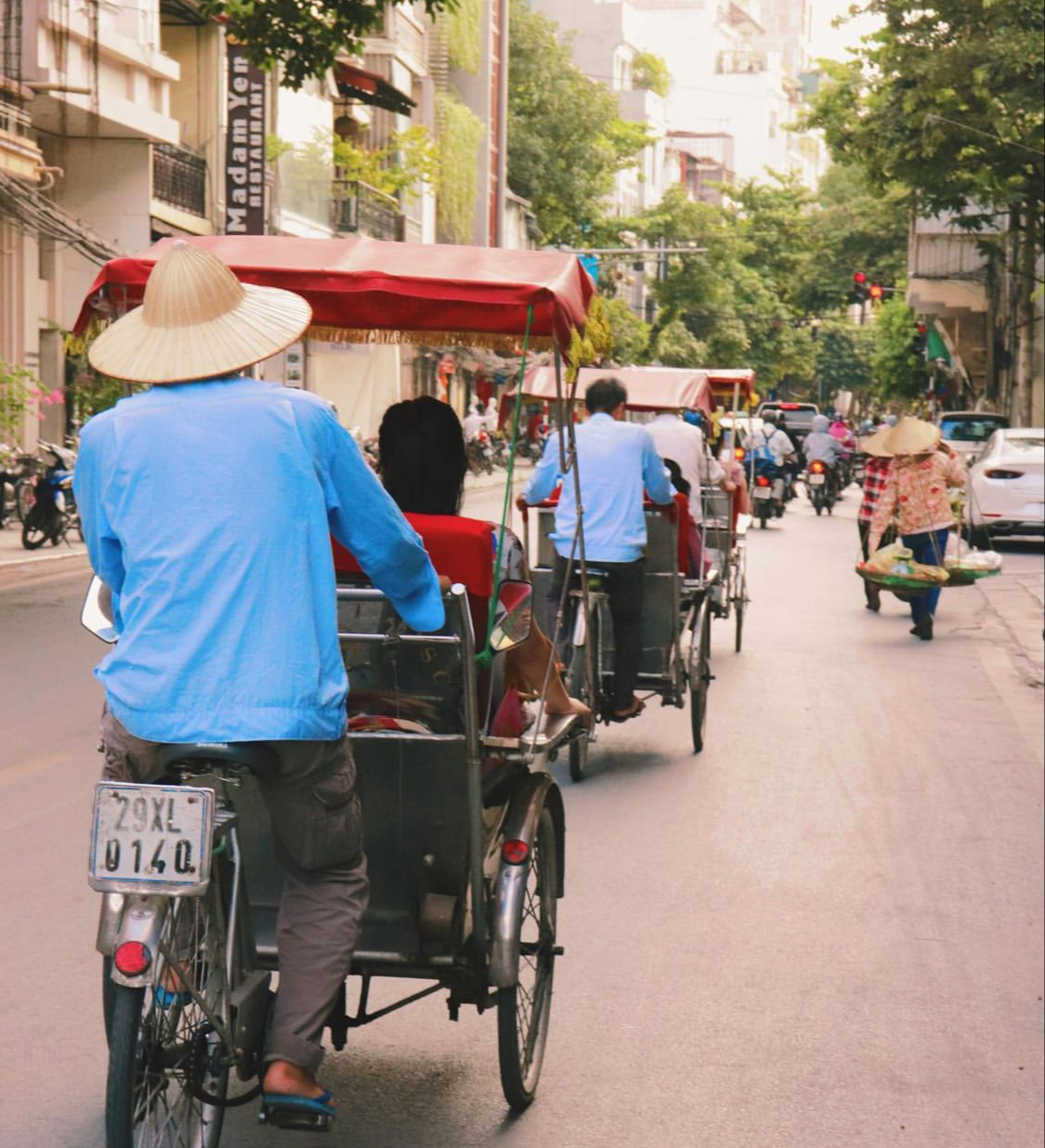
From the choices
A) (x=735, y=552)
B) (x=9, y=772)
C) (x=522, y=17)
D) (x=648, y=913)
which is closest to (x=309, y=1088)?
(x=648, y=913)

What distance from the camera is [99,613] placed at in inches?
168

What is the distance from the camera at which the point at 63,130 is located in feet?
96.4

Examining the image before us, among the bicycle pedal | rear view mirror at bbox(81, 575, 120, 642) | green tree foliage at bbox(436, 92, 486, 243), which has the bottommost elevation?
the bicycle pedal

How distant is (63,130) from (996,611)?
1701cm

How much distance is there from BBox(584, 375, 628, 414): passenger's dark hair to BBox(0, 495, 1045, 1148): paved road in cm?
175

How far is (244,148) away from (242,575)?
29.0 m

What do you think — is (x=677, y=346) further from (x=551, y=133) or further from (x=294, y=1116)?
(x=294, y=1116)

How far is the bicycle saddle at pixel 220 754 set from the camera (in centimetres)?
359

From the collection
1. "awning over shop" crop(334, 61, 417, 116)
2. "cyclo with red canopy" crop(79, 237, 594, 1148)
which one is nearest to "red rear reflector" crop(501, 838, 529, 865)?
"cyclo with red canopy" crop(79, 237, 594, 1148)

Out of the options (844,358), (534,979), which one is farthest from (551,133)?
(534,979)

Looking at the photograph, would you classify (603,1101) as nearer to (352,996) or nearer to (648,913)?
(352,996)

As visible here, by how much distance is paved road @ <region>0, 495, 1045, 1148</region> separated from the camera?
4.82 meters

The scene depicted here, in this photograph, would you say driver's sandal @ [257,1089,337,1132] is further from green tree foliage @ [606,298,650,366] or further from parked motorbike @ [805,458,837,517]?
green tree foliage @ [606,298,650,366]

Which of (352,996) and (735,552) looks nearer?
(352,996)
